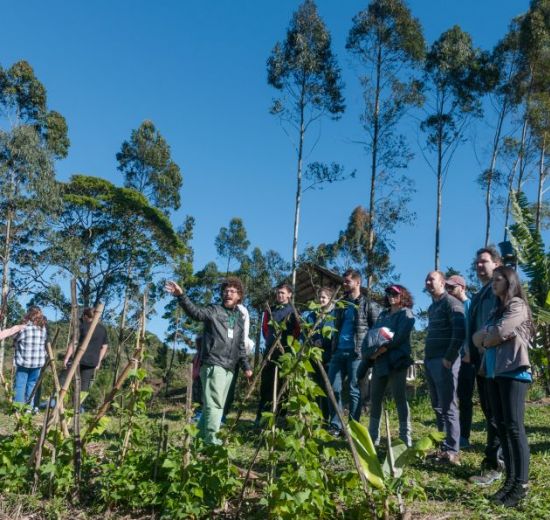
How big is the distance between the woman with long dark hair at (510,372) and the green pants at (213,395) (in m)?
2.04

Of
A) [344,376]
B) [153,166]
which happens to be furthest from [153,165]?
[344,376]

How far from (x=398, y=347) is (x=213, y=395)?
1.66 metres

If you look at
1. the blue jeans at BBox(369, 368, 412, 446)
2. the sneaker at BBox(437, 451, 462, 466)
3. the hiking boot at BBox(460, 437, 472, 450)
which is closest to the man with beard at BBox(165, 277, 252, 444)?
the blue jeans at BBox(369, 368, 412, 446)

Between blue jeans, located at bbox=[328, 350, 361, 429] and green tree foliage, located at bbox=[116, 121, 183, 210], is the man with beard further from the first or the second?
green tree foliage, located at bbox=[116, 121, 183, 210]

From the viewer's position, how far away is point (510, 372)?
3758 mm

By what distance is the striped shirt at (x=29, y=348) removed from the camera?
7.65m

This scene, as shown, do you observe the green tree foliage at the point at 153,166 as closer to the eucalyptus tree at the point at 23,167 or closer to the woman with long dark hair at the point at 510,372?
the eucalyptus tree at the point at 23,167

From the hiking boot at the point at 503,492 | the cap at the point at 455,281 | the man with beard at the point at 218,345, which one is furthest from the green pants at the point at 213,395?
the cap at the point at 455,281

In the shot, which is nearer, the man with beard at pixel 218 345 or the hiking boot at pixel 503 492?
the hiking boot at pixel 503 492

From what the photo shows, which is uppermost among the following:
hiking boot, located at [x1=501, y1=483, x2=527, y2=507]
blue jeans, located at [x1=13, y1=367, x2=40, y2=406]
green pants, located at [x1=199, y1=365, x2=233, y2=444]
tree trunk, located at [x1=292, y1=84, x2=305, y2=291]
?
tree trunk, located at [x1=292, y1=84, x2=305, y2=291]

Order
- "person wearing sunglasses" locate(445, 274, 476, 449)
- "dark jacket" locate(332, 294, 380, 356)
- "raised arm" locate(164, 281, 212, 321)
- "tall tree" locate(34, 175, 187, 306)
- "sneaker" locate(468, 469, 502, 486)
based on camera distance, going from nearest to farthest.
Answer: "sneaker" locate(468, 469, 502, 486), "raised arm" locate(164, 281, 212, 321), "person wearing sunglasses" locate(445, 274, 476, 449), "dark jacket" locate(332, 294, 380, 356), "tall tree" locate(34, 175, 187, 306)

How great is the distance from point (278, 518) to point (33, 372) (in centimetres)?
588

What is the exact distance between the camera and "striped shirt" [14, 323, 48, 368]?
7.65 meters

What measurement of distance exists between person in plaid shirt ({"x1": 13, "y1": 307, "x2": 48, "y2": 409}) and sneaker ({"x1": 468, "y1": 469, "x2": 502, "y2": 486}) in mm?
5589
